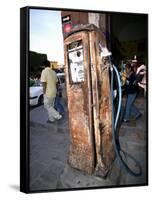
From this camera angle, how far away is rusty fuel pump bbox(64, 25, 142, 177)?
17.1 feet

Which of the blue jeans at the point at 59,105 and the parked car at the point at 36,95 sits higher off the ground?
the parked car at the point at 36,95

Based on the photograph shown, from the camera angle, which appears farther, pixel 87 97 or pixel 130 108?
pixel 130 108

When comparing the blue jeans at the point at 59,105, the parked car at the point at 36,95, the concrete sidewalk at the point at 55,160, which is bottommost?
the concrete sidewalk at the point at 55,160

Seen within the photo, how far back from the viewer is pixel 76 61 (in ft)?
17.1

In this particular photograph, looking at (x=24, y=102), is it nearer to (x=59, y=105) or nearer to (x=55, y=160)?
(x=59, y=105)

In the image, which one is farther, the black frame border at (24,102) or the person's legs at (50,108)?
the person's legs at (50,108)

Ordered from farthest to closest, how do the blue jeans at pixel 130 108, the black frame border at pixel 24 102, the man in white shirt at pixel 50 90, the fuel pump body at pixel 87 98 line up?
→ 1. the blue jeans at pixel 130 108
2. the fuel pump body at pixel 87 98
3. the man in white shirt at pixel 50 90
4. the black frame border at pixel 24 102

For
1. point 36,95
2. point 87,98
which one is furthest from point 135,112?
point 36,95

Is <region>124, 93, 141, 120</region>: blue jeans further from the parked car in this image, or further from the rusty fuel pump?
the parked car

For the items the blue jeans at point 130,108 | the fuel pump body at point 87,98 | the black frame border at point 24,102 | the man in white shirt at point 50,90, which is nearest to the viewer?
the black frame border at point 24,102

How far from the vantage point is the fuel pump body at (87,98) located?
17.1 ft

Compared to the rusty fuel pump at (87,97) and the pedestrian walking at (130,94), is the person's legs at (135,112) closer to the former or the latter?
the pedestrian walking at (130,94)

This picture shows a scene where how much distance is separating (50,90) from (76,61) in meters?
0.37

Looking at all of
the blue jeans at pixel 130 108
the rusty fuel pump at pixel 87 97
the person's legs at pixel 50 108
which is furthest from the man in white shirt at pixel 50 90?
the blue jeans at pixel 130 108
